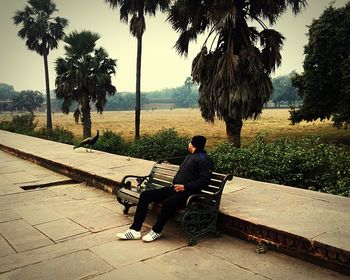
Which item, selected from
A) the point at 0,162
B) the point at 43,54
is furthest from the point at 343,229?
the point at 43,54

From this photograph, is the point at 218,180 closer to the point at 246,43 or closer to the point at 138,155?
the point at 138,155

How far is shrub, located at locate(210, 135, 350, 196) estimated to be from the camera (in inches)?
260

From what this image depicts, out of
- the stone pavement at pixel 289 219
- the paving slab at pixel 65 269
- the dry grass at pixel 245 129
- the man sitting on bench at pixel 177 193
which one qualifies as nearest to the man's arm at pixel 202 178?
the man sitting on bench at pixel 177 193

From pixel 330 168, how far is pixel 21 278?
6008 mm

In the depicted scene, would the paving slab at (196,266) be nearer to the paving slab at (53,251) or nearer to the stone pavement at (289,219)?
the stone pavement at (289,219)

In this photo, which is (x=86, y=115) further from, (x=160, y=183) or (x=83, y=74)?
(x=160, y=183)

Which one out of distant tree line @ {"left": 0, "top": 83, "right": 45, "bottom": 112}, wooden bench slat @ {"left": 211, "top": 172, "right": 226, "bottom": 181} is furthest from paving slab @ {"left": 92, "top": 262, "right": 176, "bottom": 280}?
distant tree line @ {"left": 0, "top": 83, "right": 45, "bottom": 112}

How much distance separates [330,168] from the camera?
6.84 meters

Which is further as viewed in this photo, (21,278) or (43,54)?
(43,54)

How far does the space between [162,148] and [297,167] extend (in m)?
5.23

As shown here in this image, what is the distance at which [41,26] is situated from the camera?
31000 millimetres

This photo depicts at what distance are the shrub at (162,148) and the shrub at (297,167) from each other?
3390 millimetres

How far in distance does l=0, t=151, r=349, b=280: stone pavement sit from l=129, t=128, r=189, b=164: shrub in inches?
216

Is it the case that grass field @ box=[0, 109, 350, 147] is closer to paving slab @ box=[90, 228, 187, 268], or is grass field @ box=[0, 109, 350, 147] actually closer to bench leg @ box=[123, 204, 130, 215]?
bench leg @ box=[123, 204, 130, 215]
